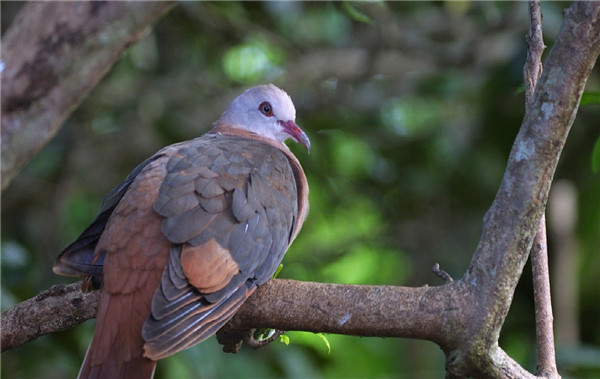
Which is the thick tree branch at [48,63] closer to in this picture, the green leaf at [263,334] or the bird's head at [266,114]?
the bird's head at [266,114]

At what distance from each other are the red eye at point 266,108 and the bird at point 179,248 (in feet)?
2.28

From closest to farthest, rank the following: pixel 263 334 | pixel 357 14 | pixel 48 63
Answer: pixel 263 334 → pixel 48 63 → pixel 357 14

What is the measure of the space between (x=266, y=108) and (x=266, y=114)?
0.03 meters

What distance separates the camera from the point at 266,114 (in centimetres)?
355

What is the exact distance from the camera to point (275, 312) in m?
2.24

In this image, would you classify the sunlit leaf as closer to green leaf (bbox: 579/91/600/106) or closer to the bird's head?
the bird's head

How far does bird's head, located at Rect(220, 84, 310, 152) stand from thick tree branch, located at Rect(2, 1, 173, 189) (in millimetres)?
595

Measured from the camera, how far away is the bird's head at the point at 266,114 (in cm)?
352

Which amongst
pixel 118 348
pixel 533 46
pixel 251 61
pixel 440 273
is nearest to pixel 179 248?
pixel 118 348

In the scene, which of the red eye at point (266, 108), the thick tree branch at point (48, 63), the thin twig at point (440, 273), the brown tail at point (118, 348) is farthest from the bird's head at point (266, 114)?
the thin twig at point (440, 273)

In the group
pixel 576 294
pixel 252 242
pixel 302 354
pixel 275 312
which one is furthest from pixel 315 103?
Result: pixel 275 312

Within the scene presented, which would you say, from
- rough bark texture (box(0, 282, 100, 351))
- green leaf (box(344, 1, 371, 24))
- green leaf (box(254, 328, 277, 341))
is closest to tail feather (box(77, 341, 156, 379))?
rough bark texture (box(0, 282, 100, 351))

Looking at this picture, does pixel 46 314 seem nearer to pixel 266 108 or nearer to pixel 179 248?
pixel 179 248

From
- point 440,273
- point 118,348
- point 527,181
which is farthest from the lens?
point 118,348
